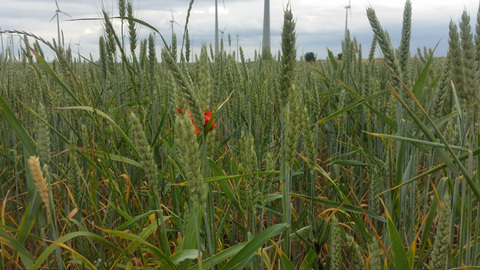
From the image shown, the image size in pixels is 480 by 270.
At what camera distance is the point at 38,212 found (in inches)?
38.9

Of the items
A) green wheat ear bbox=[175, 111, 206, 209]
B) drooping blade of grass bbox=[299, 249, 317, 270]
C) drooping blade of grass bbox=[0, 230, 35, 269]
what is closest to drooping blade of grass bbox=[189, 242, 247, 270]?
drooping blade of grass bbox=[299, 249, 317, 270]

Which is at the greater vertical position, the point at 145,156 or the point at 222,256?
the point at 145,156

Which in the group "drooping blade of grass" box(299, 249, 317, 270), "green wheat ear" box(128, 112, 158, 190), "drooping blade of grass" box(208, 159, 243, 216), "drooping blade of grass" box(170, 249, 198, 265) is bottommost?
"drooping blade of grass" box(299, 249, 317, 270)

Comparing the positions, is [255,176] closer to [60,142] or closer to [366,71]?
[60,142]

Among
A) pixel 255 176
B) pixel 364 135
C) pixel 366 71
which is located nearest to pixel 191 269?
pixel 255 176

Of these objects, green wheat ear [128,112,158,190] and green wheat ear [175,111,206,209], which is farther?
green wheat ear [128,112,158,190]

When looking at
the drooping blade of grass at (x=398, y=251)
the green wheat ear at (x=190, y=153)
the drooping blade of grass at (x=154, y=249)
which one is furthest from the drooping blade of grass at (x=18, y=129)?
the drooping blade of grass at (x=398, y=251)

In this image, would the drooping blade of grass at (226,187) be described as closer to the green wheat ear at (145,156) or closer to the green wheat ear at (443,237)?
the green wheat ear at (145,156)

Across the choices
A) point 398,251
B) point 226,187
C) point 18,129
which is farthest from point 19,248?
point 398,251

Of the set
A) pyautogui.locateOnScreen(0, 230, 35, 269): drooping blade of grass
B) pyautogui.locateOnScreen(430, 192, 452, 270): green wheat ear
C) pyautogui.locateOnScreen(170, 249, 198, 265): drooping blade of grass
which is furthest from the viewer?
pyautogui.locateOnScreen(0, 230, 35, 269): drooping blade of grass

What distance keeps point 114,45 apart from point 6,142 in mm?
1001

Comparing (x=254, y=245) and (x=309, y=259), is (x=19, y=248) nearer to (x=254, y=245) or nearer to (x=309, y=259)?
(x=254, y=245)

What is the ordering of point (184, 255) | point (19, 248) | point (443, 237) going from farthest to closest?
point (19, 248) → point (184, 255) → point (443, 237)

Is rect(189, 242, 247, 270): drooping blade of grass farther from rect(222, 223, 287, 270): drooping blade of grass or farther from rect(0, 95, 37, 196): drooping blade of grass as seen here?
rect(0, 95, 37, 196): drooping blade of grass
